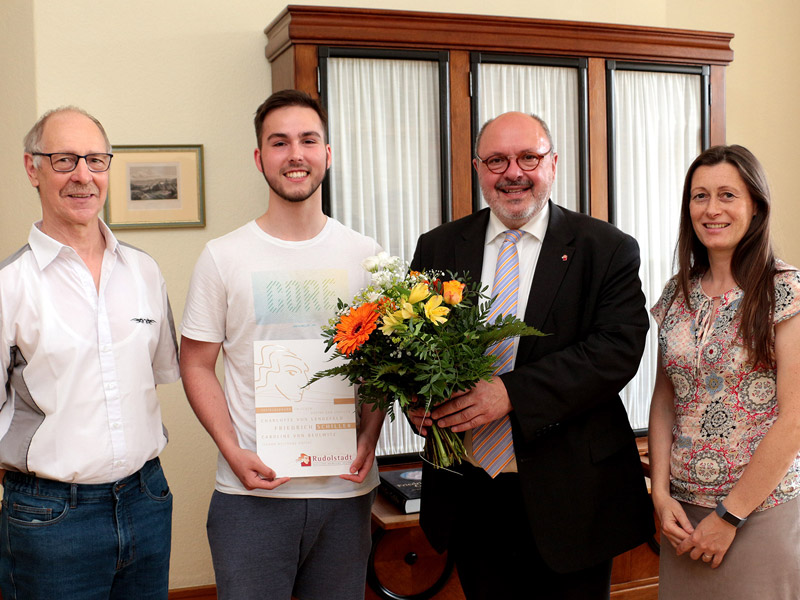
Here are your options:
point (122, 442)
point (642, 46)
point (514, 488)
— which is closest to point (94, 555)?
point (122, 442)

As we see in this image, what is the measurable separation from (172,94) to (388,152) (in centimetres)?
115

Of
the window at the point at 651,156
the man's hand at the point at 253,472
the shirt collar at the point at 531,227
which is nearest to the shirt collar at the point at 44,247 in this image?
the man's hand at the point at 253,472

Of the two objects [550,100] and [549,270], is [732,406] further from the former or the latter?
[550,100]

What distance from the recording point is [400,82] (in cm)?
356

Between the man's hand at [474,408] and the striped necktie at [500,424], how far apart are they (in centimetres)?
12

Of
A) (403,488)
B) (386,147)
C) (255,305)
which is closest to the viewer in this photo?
(255,305)

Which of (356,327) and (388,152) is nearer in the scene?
(356,327)

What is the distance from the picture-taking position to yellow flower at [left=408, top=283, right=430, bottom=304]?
6.06 ft

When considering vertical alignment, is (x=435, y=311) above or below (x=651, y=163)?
below

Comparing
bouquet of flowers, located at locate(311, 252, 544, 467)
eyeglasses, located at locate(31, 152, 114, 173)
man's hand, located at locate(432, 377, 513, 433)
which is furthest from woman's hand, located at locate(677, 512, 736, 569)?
eyeglasses, located at locate(31, 152, 114, 173)

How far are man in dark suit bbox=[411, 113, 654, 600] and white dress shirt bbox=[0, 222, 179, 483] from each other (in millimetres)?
769

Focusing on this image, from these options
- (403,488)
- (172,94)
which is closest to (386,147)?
(172,94)

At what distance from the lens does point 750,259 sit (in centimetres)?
206

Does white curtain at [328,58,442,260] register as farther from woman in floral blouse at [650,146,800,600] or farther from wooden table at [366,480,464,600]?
woman in floral blouse at [650,146,800,600]
